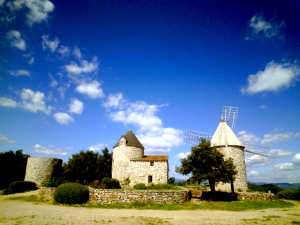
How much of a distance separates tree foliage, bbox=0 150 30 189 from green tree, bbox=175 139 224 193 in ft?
96.6

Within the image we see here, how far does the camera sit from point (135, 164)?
2836 centimetres

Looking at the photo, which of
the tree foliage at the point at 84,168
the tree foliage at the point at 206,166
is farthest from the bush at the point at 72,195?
the tree foliage at the point at 84,168

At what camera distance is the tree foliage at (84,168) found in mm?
29625

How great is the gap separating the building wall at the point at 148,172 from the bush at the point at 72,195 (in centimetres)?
1158

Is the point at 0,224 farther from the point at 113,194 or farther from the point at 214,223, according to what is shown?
the point at 214,223

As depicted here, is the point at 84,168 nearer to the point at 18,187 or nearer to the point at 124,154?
the point at 124,154

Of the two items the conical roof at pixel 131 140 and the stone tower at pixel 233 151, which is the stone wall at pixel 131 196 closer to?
the stone tower at pixel 233 151

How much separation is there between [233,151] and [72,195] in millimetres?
22400

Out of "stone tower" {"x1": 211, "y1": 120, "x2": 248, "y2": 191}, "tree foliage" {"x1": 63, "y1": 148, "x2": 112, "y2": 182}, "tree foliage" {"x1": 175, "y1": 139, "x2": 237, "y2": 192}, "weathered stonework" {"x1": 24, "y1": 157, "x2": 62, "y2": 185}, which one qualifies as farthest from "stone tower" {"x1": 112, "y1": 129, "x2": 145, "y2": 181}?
"stone tower" {"x1": 211, "y1": 120, "x2": 248, "y2": 191}

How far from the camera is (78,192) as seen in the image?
16484mm

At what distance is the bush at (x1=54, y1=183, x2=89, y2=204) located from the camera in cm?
1628

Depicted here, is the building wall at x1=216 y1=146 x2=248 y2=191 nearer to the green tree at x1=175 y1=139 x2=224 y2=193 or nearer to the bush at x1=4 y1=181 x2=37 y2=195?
the green tree at x1=175 y1=139 x2=224 y2=193

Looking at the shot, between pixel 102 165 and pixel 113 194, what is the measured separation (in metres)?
15.6

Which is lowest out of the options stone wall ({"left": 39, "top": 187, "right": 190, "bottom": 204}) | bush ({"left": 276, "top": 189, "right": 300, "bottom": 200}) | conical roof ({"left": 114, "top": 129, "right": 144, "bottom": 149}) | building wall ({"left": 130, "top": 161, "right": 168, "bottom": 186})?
bush ({"left": 276, "top": 189, "right": 300, "bottom": 200})
